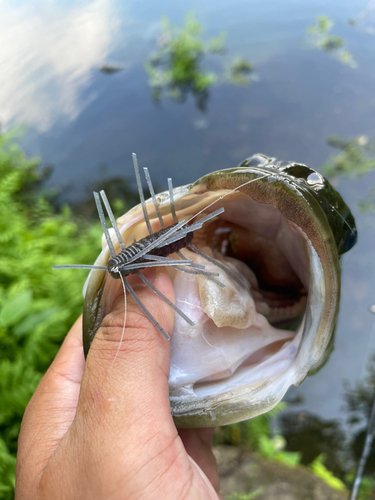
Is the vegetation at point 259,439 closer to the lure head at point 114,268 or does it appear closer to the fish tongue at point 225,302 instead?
the fish tongue at point 225,302

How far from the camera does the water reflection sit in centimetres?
437

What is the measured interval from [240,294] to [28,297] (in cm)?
169

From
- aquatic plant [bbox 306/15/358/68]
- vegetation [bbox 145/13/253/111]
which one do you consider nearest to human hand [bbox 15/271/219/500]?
vegetation [bbox 145/13/253/111]

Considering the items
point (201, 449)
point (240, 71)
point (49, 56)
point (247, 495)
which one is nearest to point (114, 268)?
point (201, 449)

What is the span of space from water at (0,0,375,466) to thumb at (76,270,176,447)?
283 centimetres

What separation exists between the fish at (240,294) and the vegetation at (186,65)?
3.53 m

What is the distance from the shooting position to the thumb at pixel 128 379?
761 millimetres

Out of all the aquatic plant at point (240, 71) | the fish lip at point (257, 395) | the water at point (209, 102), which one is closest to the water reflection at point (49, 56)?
the water at point (209, 102)

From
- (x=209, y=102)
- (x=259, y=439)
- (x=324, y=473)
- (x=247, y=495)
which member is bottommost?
(x=324, y=473)

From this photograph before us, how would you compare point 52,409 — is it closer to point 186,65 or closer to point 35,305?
point 35,305

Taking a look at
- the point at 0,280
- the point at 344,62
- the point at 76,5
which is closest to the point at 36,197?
the point at 0,280

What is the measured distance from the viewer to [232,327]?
1.07 meters

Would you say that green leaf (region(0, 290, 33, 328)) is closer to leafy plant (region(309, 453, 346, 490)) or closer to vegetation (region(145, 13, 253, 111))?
leafy plant (region(309, 453, 346, 490))

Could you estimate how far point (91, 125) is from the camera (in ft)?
13.7
